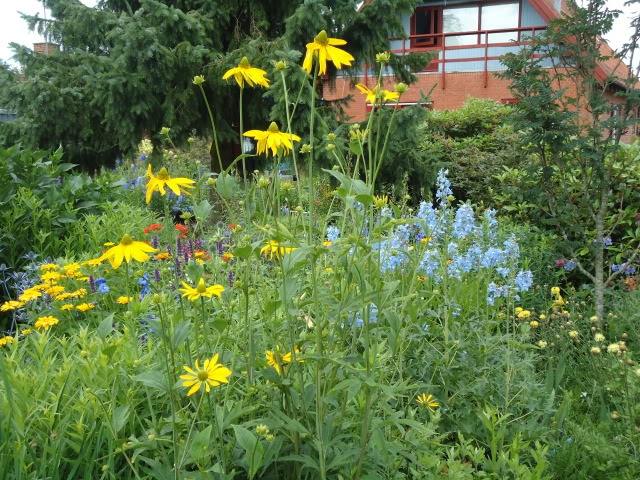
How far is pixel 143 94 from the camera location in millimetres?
5723

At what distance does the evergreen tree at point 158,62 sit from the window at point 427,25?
40.8ft

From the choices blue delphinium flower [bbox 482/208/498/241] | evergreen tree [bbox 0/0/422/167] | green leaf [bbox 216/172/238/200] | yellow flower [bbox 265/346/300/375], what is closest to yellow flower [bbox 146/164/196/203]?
green leaf [bbox 216/172/238/200]

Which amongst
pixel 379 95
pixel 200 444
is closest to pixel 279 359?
Result: pixel 200 444

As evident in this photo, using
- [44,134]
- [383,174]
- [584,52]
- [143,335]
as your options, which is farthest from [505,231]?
[44,134]

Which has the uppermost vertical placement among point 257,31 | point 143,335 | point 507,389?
point 257,31

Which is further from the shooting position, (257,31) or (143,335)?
(257,31)

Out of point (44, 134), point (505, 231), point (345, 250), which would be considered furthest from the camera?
point (44, 134)

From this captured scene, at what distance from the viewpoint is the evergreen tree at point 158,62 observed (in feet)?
18.0

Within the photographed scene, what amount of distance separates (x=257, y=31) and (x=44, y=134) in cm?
Answer: 253

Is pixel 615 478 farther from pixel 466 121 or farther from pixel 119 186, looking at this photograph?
pixel 466 121

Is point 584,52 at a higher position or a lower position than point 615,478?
higher

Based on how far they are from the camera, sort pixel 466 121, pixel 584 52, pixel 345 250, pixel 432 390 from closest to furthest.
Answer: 1. pixel 345 250
2. pixel 432 390
3. pixel 584 52
4. pixel 466 121

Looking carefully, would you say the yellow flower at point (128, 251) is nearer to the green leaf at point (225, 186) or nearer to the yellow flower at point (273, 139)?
the green leaf at point (225, 186)

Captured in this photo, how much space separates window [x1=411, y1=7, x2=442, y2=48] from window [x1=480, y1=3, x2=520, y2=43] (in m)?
1.34
